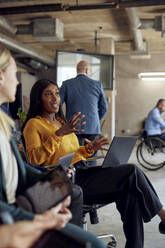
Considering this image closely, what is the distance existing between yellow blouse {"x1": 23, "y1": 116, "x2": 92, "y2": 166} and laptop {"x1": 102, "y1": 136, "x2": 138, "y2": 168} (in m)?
0.24

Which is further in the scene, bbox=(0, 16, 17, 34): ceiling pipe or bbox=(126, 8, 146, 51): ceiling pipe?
bbox=(0, 16, 17, 34): ceiling pipe

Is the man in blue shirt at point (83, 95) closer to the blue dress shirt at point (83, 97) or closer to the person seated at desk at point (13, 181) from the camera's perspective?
the blue dress shirt at point (83, 97)

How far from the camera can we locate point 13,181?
1102mm

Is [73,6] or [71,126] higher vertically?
[73,6]

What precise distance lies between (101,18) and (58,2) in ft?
4.15

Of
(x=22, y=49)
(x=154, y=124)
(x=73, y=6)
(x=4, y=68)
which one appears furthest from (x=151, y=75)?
(x=4, y=68)

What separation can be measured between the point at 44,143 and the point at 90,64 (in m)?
5.27

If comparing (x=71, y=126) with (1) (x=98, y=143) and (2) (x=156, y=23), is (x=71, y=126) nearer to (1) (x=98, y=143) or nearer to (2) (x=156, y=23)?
(1) (x=98, y=143)

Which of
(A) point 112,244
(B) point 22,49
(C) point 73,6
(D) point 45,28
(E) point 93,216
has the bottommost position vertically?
(A) point 112,244

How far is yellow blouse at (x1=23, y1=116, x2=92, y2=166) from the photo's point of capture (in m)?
1.87

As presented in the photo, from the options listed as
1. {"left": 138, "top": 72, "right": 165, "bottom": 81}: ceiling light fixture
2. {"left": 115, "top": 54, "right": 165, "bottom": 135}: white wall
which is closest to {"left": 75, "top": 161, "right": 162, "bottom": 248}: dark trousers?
{"left": 138, "top": 72, "right": 165, "bottom": 81}: ceiling light fixture

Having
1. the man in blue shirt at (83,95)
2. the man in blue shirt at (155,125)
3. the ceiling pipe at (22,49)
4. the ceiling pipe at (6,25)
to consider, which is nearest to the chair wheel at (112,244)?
the man in blue shirt at (83,95)

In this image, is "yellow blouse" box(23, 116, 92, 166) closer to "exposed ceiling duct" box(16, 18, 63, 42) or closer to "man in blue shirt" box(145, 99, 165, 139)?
"man in blue shirt" box(145, 99, 165, 139)

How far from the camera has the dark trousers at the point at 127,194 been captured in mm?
1832
